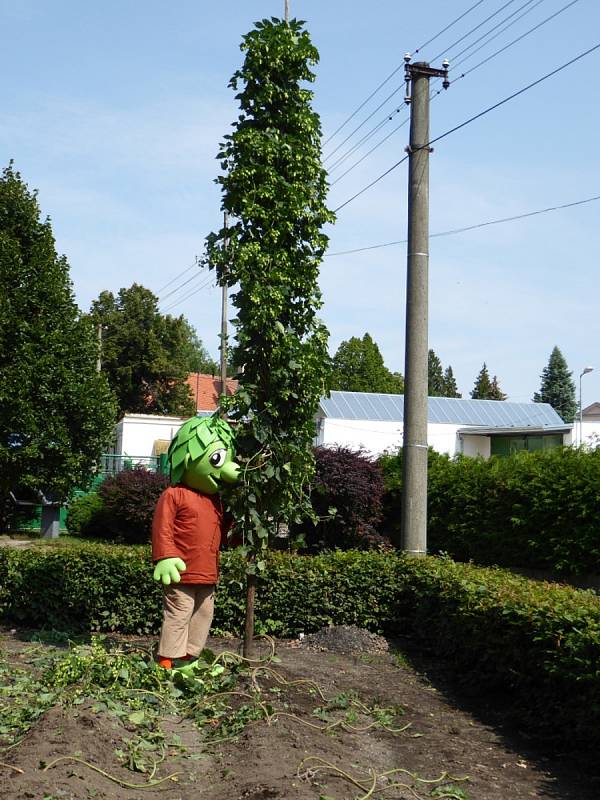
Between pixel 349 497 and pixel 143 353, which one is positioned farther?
pixel 143 353

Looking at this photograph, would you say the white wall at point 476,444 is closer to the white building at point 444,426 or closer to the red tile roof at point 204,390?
the white building at point 444,426

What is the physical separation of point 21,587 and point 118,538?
10632mm

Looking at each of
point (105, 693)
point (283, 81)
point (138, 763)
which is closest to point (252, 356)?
point (283, 81)

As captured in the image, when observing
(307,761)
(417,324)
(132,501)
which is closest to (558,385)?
(132,501)

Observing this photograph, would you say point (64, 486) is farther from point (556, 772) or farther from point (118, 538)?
point (556, 772)

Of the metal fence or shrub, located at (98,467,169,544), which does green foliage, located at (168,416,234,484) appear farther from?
the metal fence

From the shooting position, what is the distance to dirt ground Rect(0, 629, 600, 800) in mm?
4496

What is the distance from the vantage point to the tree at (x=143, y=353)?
45.8m

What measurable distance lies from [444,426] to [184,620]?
2720 centimetres

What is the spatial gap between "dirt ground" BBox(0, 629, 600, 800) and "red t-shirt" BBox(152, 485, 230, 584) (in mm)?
1131

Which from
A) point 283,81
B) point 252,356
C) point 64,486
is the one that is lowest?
point 64,486

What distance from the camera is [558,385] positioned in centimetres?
6938

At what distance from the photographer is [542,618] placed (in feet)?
20.7

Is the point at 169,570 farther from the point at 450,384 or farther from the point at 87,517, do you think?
the point at 450,384
